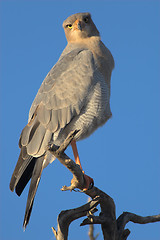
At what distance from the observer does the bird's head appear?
5.80 meters

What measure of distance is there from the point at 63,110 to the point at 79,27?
60.8 inches

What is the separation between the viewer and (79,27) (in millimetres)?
5758

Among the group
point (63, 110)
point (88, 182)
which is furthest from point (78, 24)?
point (88, 182)

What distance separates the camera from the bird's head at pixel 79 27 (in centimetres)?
580

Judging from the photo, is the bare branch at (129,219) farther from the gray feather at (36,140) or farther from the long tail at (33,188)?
the gray feather at (36,140)

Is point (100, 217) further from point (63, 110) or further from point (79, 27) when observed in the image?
point (79, 27)

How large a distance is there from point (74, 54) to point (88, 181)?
1921 millimetres

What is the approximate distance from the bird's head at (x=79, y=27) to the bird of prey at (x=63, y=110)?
49 cm

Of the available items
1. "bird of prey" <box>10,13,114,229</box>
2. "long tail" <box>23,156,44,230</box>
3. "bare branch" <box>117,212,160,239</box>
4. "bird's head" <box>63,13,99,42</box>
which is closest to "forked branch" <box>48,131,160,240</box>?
"bare branch" <box>117,212,160,239</box>

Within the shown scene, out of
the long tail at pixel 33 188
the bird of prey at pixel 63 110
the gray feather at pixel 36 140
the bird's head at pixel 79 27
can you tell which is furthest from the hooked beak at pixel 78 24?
the long tail at pixel 33 188

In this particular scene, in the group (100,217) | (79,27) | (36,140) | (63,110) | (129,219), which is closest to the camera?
(100,217)

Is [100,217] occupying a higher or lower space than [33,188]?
lower

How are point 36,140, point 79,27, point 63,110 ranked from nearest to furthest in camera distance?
1. point 36,140
2. point 63,110
3. point 79,27

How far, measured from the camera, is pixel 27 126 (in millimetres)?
5051
